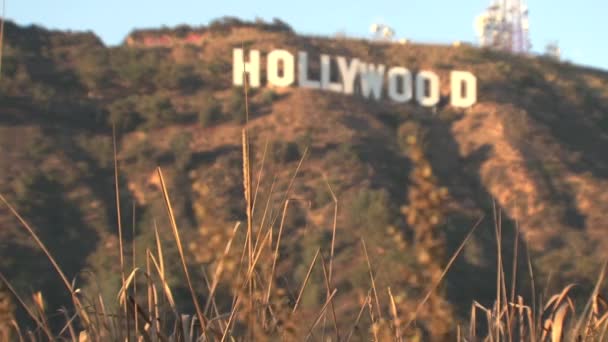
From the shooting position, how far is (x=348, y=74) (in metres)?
48.4

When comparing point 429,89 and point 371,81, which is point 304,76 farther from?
point 429,89

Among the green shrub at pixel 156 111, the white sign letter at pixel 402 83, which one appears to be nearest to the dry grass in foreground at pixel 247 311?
the green shrub at pixel 156 111

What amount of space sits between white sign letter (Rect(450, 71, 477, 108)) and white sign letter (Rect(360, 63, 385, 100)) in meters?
3.82

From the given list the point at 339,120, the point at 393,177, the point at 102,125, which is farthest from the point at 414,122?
the point at 102,125

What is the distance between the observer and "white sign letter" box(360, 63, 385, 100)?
48.8 metres

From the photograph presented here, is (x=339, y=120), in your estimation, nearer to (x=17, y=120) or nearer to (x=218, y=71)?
(x=218, y=71)

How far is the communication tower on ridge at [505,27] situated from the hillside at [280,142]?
364 cm

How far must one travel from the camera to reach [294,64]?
48438mm

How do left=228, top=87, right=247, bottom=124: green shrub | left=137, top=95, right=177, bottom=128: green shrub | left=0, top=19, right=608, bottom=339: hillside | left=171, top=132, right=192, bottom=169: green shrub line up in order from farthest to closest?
left=228, top=87, right=247, bottom=124: green shrub, left=137, top=95, right=177, bottom=128: green shrub, left=171, top=132, right=192, bottom=169: green shrub, left=0, top=19, right=608, bottom=339: hillside

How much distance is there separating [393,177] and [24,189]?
13.3 metres

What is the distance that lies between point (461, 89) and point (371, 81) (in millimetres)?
4945

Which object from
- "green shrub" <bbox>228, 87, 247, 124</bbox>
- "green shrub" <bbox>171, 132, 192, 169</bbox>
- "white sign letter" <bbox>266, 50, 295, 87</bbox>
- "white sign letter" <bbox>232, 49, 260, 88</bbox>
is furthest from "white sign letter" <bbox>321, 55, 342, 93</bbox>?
"green shrub" <bbox>171, 132, 192, 169</bbox>

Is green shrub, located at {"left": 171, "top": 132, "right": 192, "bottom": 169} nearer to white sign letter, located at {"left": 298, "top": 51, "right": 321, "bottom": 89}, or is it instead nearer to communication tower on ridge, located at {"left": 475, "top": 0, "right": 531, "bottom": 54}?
white sign letter, located at {"left": 298, "top": 51, "right": 321, "bottom": 89}

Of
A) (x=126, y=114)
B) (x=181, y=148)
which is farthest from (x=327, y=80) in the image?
(x=181, y=148)
